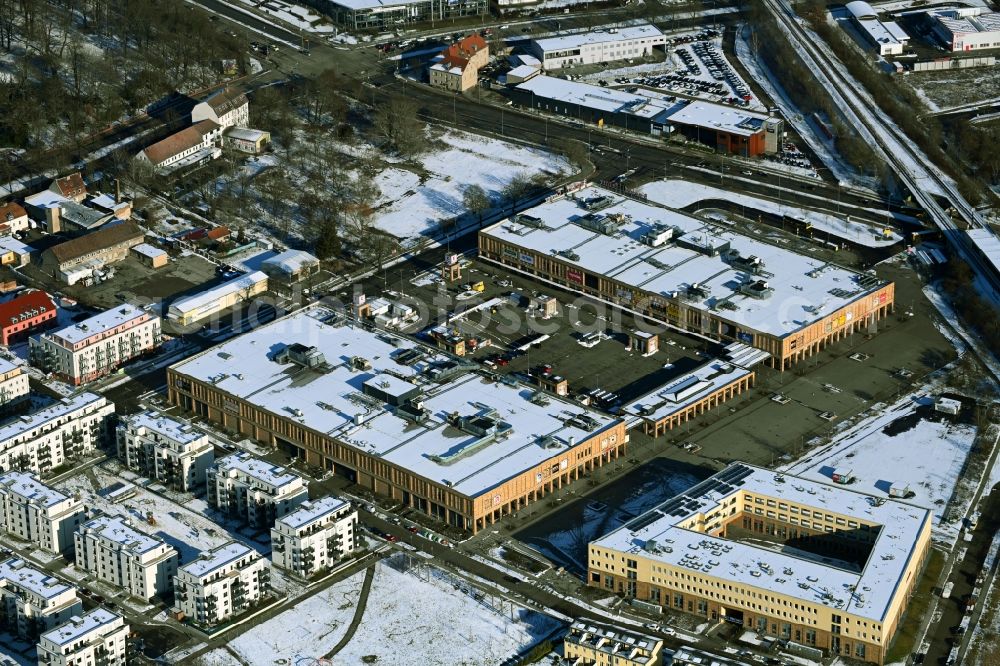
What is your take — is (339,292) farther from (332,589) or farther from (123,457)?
(332,589)

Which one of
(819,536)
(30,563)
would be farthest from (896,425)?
(30,563)

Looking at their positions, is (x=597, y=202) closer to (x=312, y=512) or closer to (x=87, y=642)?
(x=312, y=512)

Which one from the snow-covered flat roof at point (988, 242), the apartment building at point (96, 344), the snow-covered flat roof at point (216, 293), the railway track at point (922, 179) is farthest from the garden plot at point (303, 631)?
the snow-covered flat roof at point (988, 242)

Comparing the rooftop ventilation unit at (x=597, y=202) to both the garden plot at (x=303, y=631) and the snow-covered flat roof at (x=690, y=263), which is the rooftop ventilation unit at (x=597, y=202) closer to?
the snow-covered flat roof at (x=690, y=263)

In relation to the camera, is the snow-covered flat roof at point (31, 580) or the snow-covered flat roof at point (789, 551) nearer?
the snow-covered flat roof at point (789, 551)

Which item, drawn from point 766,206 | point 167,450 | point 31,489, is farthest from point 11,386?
point 766,206
